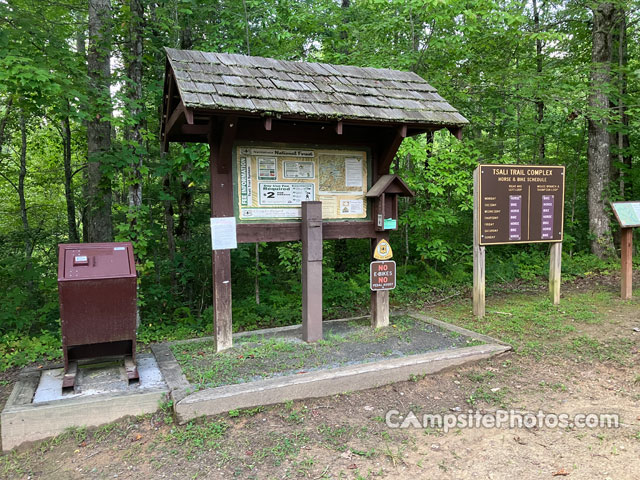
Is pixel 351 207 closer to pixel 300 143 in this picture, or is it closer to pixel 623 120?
pixel 300 143

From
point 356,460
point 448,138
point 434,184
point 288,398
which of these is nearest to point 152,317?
point 288,398

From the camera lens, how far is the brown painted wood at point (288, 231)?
201 inches

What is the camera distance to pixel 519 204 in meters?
6.77

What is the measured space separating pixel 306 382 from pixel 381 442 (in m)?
0.95

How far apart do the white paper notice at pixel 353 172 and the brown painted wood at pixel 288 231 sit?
0.53 m

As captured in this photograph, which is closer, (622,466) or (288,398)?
(622,466)

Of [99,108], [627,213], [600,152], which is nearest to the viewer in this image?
[99,108]

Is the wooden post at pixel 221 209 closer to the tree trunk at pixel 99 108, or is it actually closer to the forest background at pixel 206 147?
the forest background at pixel 206 147

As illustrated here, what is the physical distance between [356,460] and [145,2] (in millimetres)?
7417

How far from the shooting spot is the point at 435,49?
335 inches

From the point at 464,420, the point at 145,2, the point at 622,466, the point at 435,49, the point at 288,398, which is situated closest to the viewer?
the point at 622,466

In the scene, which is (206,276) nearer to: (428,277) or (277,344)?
(277,344)

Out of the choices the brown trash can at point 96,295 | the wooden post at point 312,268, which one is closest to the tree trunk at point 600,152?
the wooden post at point 312,268

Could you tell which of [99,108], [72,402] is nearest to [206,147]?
[99,108]
